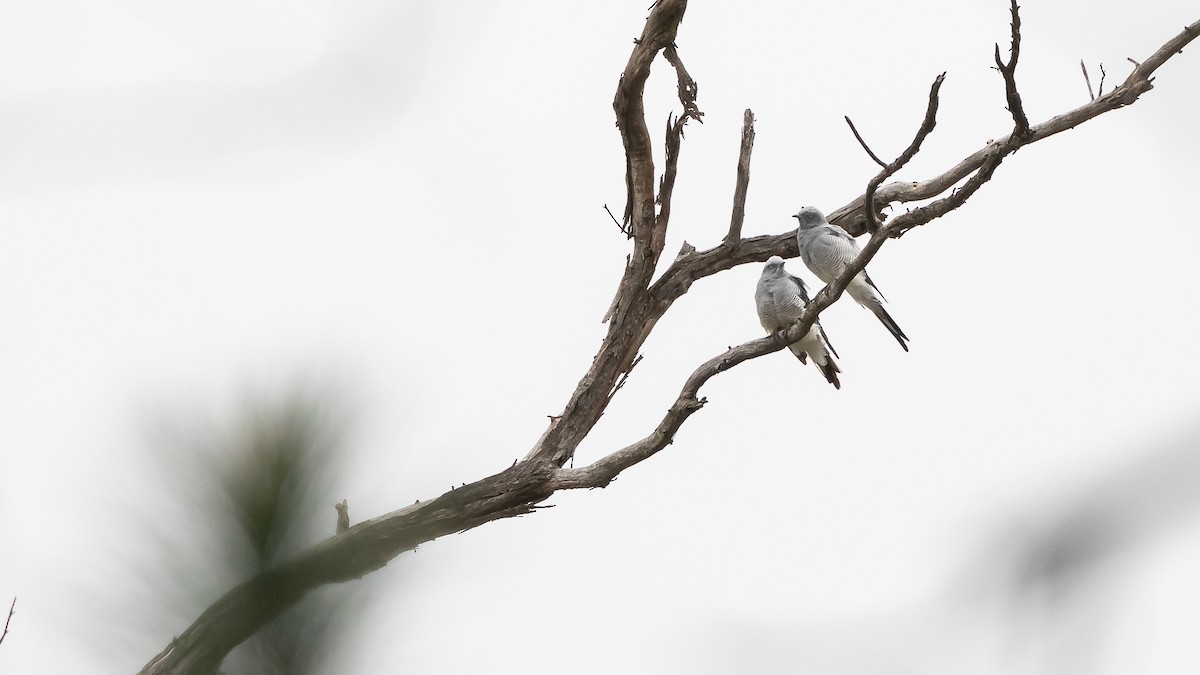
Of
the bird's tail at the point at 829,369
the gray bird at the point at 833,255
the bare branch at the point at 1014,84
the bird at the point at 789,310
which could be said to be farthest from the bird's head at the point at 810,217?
the bare branch at the point at 1014,84

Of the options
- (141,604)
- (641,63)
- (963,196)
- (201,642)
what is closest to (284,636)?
(201,642)

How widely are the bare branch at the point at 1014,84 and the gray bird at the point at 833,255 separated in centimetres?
147

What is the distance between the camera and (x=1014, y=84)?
4.18 meters

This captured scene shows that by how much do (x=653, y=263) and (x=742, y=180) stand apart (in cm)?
68

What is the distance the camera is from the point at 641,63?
216 inches

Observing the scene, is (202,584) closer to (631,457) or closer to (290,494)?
(290,494)

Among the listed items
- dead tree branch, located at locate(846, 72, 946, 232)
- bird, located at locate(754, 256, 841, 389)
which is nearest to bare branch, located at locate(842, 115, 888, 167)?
dead tree branch, located at locate(846, 72, 946, 232)

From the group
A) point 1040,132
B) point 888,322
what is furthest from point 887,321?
point 1040,132

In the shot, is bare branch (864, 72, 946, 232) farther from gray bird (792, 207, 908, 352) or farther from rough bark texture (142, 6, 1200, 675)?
gray bird (792, 207, 908, 352)

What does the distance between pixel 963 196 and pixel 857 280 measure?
65.6 inches

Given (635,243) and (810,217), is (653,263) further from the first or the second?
(810,217)

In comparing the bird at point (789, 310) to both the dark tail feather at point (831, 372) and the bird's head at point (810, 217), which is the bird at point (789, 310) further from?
the bird's head at point (810, 217)

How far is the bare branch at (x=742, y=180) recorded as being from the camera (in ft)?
18.7

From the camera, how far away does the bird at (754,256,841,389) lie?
6332mm
